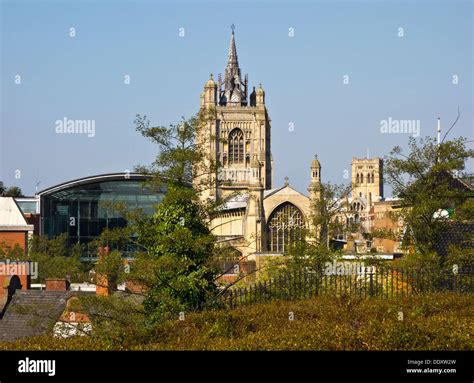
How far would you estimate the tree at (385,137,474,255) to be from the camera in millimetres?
31609

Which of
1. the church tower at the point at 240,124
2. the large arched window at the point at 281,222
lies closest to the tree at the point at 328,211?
the large arched window at the point at 281,222

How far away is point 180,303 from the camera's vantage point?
26172mm

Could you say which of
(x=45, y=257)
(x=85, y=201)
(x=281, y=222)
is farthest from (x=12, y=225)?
(x=85, y=201)

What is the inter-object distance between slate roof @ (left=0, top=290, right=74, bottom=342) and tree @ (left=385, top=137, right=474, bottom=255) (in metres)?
10.8

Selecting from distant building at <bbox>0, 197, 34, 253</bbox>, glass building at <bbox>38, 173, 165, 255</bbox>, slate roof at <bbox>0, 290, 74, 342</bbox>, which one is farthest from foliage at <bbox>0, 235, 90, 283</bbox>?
glass building at <bbox>38, 173, 165, 255</bbox>

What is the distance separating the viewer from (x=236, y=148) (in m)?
128

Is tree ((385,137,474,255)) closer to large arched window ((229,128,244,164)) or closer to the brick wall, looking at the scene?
the brick wall

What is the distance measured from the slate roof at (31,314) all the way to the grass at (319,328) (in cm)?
637

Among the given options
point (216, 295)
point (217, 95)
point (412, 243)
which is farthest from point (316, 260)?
point (217, 95)

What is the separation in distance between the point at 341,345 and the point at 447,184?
15763mm

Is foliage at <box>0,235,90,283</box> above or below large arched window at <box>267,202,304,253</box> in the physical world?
below

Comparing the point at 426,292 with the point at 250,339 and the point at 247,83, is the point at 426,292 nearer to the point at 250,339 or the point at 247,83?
the point at 250,339

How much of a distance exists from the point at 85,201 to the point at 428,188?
79.1 meters
